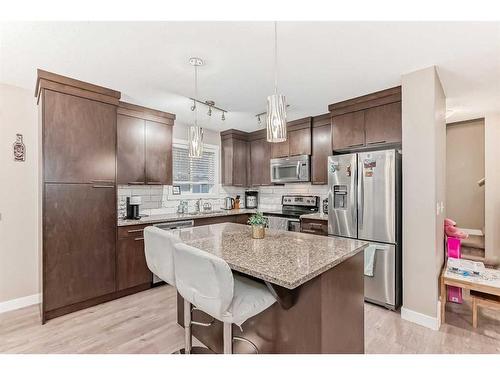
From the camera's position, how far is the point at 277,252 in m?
1.60

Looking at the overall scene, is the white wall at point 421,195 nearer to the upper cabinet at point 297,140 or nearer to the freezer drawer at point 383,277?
the freezer drawer at point 383,277

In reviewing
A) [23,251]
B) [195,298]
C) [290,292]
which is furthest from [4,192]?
[290,292]

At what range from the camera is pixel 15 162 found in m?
2.81

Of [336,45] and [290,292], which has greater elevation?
[336,45]

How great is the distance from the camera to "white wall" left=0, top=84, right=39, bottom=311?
8.97ft

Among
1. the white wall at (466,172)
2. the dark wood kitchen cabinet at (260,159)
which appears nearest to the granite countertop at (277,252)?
the dark wood kitchen cabinet at (260,159)

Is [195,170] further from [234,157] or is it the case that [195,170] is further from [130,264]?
[130,264]

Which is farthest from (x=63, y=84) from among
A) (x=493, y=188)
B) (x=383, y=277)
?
(x=493, y=188)

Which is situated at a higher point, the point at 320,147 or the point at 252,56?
the point at 252,56

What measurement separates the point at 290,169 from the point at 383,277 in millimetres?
2189

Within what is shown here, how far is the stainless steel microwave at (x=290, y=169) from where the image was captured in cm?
416

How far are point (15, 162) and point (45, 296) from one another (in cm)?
151

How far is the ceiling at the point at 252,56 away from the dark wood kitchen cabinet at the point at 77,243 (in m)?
1.23
